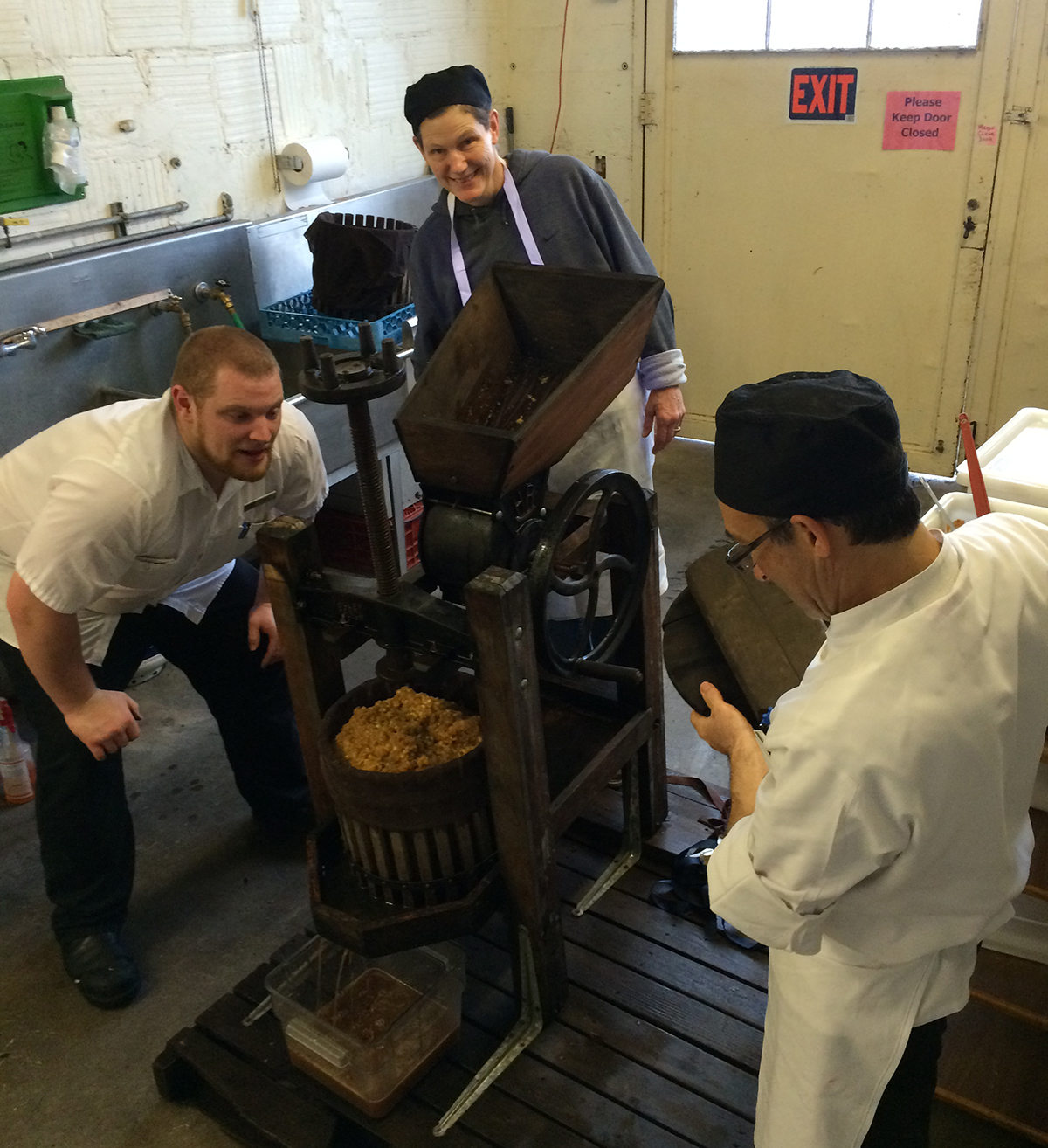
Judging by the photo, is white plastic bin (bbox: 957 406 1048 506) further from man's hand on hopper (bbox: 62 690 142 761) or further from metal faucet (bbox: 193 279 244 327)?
metal faucet (bbox: 193 279 244 327)

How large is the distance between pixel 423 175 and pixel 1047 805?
3.22 metres

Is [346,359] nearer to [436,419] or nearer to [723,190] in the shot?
[436,419]

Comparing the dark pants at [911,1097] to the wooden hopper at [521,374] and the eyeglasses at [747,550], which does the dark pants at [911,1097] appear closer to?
the eyeglasses at [747,550]

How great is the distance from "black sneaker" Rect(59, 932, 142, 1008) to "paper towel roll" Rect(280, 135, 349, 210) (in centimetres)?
236

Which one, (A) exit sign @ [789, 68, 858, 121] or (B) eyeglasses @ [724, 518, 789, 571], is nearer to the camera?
(B) eyeglasses @ [724, 518, 789, 571]

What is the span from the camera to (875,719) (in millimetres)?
1157

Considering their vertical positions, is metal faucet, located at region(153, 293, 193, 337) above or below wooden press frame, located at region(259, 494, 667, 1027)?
above

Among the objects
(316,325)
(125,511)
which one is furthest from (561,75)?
(125,511)

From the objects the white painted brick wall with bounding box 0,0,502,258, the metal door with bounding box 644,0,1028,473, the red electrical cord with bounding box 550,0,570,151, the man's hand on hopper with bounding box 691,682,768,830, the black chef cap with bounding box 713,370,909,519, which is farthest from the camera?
the red electrical cord with bounding box 550,0,570,151

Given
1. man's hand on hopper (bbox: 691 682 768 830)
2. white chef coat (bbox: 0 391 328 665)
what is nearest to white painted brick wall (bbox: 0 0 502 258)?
white chef coat (bbox: 0 391 328 665)

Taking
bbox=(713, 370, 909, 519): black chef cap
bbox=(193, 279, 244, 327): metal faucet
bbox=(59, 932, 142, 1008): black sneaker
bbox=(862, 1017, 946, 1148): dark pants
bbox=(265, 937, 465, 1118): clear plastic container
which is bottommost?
bbox=(59, 932, 142, 1008): black sneaker

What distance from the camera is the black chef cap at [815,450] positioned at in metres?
1.15

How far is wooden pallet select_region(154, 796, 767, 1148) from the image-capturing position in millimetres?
1813

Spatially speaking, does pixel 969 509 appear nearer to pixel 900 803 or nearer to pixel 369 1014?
pixel 900 803
